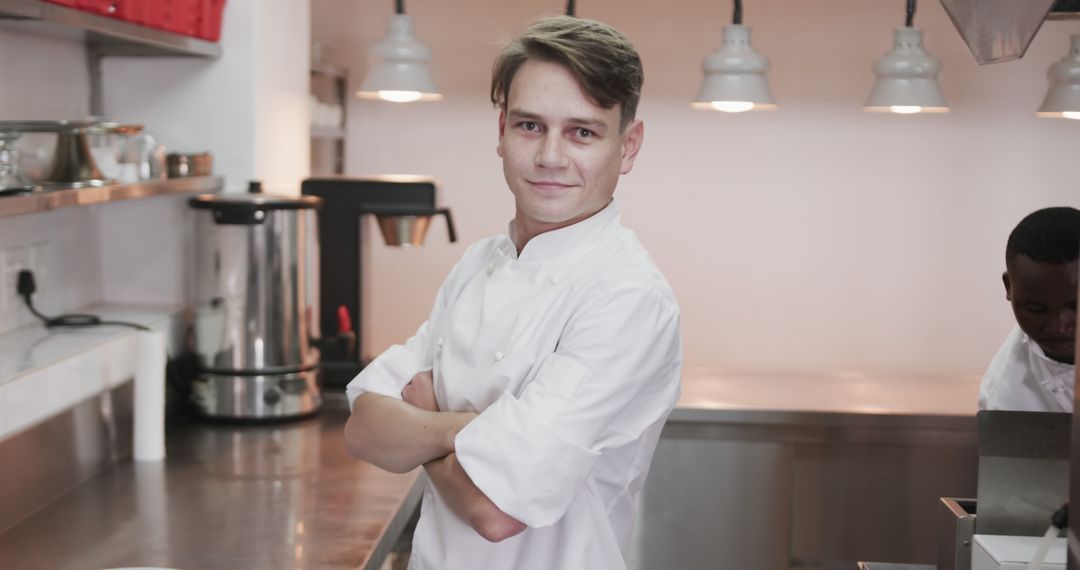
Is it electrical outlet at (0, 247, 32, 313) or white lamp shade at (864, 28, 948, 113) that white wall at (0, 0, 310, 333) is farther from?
white lamp shade at (864, 28, 948, 113)

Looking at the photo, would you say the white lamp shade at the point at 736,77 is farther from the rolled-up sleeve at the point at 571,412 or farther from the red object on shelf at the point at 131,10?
the rolled-up sleeve at the point at 571,412

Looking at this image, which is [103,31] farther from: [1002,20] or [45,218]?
[1002,20]

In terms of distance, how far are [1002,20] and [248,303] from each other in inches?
71.6

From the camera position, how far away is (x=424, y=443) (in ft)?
4.92

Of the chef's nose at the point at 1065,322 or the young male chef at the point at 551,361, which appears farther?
the chef's nose at the point at 1065,322

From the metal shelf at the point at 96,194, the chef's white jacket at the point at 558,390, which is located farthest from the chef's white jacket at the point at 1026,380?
the metal shelf at the point at 96,194

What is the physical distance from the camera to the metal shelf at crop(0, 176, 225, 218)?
1790mm

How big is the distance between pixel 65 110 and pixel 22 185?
2.58 ft

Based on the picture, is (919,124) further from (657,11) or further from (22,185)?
(22,185)

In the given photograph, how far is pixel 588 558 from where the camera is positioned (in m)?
1.49

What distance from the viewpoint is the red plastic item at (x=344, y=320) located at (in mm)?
2867

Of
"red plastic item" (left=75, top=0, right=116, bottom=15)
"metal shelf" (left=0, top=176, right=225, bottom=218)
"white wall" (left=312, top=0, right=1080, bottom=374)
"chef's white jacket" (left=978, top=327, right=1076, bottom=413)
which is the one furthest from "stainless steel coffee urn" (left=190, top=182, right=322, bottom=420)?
"white wall" (left=312, top=0, right=1080, bottom=374)

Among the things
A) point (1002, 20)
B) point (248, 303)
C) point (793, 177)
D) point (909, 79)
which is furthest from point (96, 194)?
point (793, 177)

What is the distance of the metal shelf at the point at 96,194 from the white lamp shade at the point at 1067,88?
1.96 m
